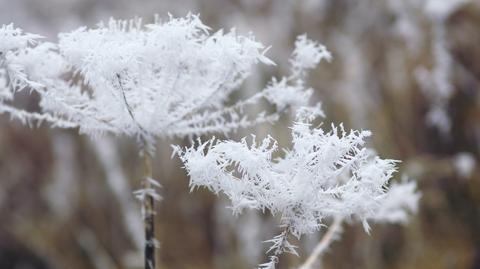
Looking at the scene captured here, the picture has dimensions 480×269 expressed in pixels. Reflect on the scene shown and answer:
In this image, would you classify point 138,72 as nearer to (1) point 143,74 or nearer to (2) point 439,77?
(1) point 143,74

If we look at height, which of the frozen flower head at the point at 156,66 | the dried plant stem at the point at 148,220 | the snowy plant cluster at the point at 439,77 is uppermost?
the snowy plant cluster at the point at 439,77

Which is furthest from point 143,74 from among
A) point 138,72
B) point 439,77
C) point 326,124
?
point 326,124

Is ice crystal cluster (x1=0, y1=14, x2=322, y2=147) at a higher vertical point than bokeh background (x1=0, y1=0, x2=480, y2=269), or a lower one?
lower

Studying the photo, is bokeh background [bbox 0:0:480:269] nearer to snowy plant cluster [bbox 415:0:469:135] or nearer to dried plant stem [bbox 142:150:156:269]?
snowy plant cluster [bbox 415:0:469:135]

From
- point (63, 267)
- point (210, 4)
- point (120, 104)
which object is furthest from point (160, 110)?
point (210, 4)

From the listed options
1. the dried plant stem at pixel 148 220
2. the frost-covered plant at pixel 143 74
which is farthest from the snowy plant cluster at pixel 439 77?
the dried plant stem at pixel 148 220

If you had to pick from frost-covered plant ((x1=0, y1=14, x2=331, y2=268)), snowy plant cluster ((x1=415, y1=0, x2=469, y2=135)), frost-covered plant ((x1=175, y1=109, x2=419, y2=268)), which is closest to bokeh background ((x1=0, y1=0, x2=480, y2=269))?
snowy plant cluster ((x1=415, y1=0, x2=469, y2=135))

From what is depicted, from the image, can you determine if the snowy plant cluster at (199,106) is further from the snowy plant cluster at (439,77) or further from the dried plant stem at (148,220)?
the snowy plant cluster at (439,77)
